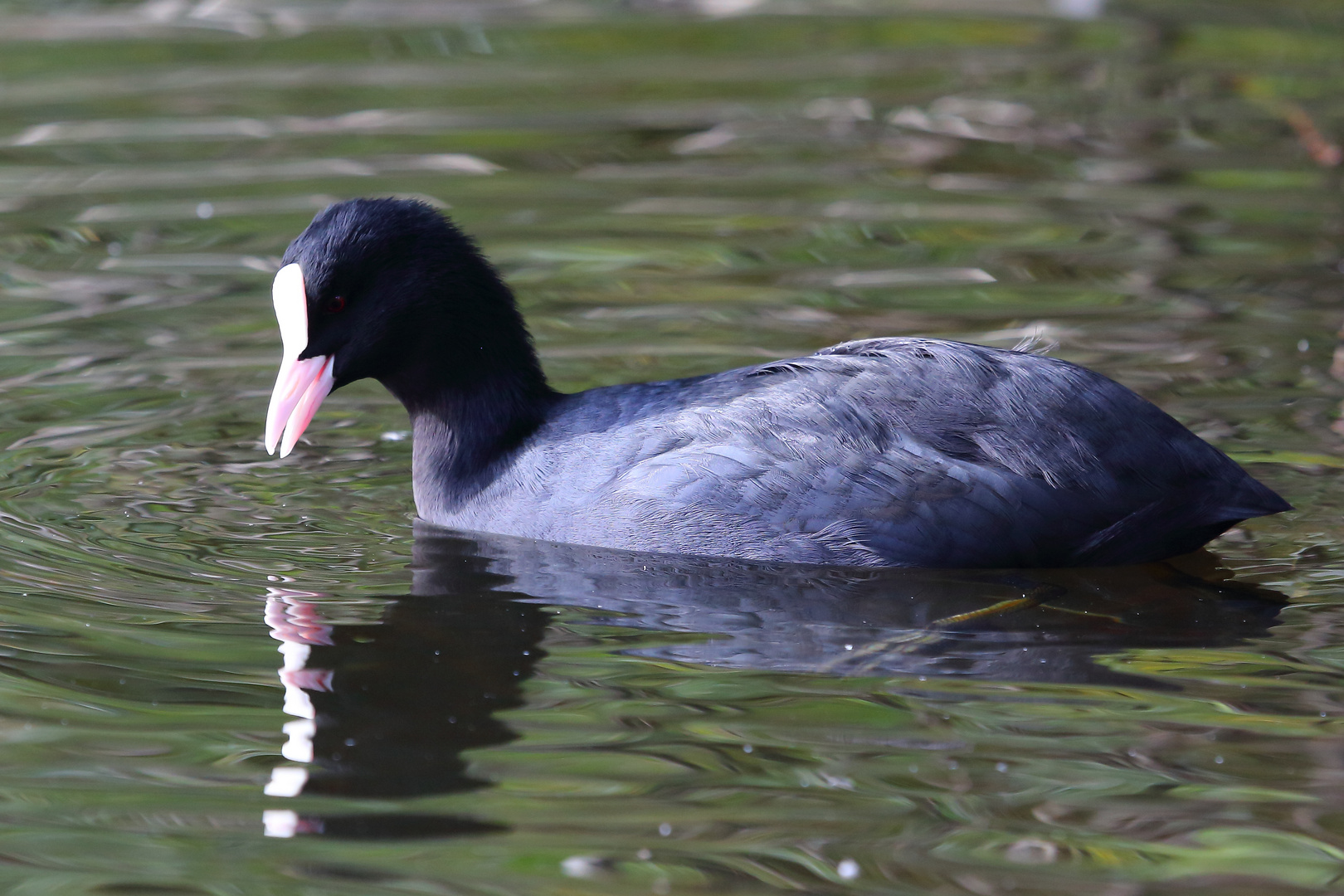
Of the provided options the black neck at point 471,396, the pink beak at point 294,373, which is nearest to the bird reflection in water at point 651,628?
the black neck at point 471,396

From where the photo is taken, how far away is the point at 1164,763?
10.2 feet

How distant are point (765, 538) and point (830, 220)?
352 cm

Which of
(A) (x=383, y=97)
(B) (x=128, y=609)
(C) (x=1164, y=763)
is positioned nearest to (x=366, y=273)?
(B) (x=128, y=609)

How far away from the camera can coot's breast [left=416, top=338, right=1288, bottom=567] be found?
4.04 meters

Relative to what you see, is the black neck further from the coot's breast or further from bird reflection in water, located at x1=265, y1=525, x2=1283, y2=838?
the coot's breast

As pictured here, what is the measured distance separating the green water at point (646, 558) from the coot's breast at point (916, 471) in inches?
4.3

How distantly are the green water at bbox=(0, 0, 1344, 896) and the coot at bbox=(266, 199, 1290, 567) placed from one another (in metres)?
0.11

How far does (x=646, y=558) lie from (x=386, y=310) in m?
0.92

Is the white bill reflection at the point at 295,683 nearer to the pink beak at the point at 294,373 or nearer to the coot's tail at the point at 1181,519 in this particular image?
the pink beak at the point at 294,373

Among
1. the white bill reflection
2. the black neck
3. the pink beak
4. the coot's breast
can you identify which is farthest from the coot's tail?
the pink beak

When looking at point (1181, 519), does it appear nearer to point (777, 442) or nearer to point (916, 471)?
point (916, 471)

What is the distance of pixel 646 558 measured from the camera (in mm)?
4316

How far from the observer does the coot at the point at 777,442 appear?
160 inches

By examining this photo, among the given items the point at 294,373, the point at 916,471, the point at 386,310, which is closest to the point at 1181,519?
the point at 916,471
